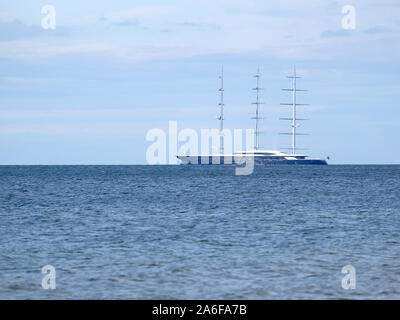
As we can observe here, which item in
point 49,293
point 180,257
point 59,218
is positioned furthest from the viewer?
point 59,218

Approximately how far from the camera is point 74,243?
23375mm

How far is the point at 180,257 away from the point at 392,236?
33.3ft

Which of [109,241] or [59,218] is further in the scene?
[59,218]

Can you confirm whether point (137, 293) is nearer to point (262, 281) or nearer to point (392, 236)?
point (262, 281)

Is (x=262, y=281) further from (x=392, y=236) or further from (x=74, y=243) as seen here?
(x=392, y=236)

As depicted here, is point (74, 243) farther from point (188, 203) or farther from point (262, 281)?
point (188, 203)
